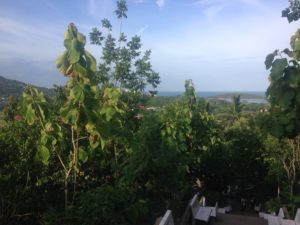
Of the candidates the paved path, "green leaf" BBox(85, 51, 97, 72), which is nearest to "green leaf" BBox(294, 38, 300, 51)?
"green leaf" BBox(85, 51, 97, 72)

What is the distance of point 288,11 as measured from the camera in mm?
2850

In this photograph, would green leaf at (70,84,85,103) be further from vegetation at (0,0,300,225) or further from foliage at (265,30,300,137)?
foliage at (265,30,300,137)

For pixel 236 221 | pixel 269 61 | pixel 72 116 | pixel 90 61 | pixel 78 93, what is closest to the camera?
pixel 269 61

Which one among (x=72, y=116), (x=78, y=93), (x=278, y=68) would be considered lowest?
(x=72, y=116)

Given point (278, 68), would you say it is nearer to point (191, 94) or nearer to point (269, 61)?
point (269, 61)

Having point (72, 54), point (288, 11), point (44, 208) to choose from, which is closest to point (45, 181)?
point (44, 208)

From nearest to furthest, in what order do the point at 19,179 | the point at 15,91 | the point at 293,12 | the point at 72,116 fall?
1. the point at 293,12
2. the point at 72,116
3. the point at 19,179
4. the point at 15,91

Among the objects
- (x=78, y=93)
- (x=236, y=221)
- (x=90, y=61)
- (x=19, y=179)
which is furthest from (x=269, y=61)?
(x=236, y=221)

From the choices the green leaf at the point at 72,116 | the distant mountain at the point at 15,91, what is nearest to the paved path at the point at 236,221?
the green leaf at the point at 72,116

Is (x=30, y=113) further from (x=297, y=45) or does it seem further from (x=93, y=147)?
(x=297, y=45)

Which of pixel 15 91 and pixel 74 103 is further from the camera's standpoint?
pixel 15 91

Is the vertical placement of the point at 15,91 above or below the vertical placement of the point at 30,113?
above

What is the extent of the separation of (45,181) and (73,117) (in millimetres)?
1628

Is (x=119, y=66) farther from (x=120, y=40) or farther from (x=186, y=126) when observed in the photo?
(x=186, y=126)
